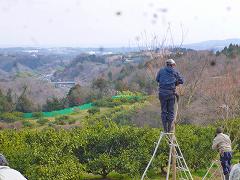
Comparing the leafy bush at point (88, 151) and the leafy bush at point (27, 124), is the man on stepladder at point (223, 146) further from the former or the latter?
the leafy bush at point (27, 124)

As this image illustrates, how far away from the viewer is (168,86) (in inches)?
268

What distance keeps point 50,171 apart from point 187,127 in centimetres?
523

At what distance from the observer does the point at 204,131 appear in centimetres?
1283

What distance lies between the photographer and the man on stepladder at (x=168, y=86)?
268 inches

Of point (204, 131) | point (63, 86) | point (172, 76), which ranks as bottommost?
point (63, 86)

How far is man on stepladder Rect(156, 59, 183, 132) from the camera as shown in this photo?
680 cm

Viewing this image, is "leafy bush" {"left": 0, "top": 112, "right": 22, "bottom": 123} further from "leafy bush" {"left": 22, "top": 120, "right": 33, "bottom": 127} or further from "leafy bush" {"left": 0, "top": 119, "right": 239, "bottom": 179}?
"leafy bush" {"left": 0, "top": 119, "right": 239, "bottom": 179}

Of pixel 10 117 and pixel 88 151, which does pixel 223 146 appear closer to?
pixel 88 151

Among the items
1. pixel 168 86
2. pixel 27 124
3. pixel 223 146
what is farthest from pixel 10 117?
pixel 168 86

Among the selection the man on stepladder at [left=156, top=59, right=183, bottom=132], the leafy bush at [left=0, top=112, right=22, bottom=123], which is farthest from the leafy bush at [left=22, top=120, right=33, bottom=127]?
the man on stepladder at [left=156, top=59, right=183, bottom=132]

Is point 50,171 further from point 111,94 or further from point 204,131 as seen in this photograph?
point 111,94

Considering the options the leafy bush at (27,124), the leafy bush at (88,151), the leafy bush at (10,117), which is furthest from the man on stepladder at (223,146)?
the leafy bush at (10,117)

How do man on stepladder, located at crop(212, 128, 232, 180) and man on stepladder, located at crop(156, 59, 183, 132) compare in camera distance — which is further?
man on stepladder, located at crop(212, 128, 232, 180)

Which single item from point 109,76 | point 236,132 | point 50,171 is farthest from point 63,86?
point 50,171
